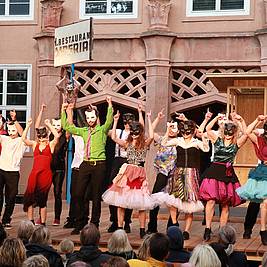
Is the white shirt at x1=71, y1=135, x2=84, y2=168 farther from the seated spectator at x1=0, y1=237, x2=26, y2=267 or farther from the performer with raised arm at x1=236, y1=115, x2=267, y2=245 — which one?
the seated spectator at x1=0, y1=237, x2=26, y2=267

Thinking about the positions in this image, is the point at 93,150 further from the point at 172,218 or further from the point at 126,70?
the point at 126,70

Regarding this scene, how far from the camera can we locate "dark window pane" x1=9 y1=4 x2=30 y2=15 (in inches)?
779

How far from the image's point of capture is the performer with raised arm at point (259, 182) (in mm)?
9492

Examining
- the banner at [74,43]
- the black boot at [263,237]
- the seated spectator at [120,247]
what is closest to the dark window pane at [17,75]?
the banner at [74,43]

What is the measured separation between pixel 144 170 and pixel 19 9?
10794mm

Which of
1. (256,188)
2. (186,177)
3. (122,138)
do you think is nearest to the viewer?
(256,188)

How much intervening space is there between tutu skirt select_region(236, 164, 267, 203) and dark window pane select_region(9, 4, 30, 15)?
11595 mm

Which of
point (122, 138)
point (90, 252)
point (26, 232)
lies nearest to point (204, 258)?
point (90, 252)

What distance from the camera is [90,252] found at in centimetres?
689

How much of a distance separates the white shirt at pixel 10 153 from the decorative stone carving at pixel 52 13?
7.93 metres

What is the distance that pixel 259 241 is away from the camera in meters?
9.87

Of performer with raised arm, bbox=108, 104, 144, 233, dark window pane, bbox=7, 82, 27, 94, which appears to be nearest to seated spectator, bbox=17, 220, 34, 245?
performer with raised arm, bbox=108, 104, 144, 233

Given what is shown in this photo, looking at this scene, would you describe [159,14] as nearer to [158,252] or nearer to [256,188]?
[256,188]

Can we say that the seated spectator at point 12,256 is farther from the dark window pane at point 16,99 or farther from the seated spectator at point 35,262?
the dark window pane at point 16,99
